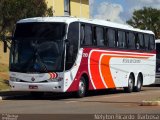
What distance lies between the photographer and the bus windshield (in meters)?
25.0

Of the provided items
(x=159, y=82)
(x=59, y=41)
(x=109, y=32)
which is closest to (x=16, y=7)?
(x=109, y=32)

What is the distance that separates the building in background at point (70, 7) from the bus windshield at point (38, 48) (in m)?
19.2

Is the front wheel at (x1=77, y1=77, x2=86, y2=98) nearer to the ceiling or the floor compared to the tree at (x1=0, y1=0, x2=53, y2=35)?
nearer to the floor

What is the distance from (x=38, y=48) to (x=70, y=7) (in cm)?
2424

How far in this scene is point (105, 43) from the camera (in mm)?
28922

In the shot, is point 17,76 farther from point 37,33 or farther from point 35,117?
point 35,117

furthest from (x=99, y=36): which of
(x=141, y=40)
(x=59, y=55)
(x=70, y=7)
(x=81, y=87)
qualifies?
(x=70, y=7)

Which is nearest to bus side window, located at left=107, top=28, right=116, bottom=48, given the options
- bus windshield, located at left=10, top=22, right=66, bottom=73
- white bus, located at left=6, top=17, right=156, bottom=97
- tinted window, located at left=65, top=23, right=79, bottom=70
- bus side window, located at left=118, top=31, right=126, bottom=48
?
white bus, located at left=6, top=17, right=156, bottom=97

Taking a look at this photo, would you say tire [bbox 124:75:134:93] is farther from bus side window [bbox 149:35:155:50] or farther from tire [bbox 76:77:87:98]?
tire [bbox 76:77:87:98]

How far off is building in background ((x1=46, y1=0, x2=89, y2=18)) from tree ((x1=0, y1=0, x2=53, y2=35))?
1120 centimetres

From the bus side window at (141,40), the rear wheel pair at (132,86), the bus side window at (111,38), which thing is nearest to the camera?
the bus side window at (111,38)

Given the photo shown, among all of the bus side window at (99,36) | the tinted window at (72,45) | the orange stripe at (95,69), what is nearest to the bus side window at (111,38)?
the bus side window at (99,36)

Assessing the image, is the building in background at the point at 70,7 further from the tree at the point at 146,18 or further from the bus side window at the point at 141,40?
the tree at the point at 146,18

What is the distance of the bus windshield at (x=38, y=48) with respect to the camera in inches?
984
